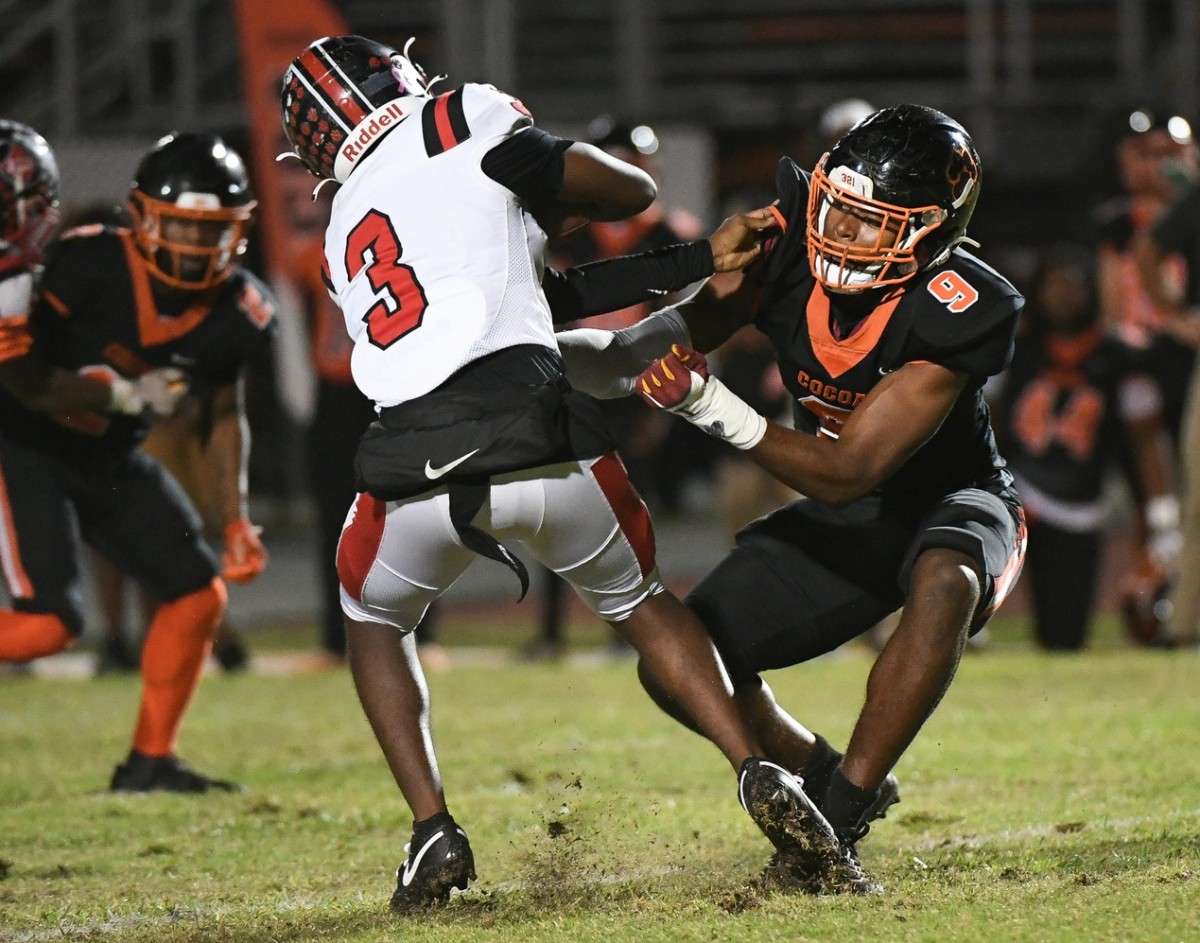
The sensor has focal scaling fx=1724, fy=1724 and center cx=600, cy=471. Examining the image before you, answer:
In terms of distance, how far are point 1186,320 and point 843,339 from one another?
4078 mm

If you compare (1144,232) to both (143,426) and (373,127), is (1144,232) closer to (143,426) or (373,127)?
(143,426)

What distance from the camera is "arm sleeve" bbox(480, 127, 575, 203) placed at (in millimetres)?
3479

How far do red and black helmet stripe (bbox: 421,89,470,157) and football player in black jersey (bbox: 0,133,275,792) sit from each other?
1.49m

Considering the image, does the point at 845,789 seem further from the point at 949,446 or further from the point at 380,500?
the point at 380,500

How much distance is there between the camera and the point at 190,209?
4.82 meters

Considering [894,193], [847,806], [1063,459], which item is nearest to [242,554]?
[847,806]

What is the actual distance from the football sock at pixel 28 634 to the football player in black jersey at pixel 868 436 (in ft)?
6.55

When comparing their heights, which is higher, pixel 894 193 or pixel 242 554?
pixel 894 193

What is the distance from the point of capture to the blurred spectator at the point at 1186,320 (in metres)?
7.10

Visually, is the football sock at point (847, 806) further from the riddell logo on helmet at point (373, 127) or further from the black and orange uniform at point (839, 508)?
the riddell logo on helmet at point (373, 127)

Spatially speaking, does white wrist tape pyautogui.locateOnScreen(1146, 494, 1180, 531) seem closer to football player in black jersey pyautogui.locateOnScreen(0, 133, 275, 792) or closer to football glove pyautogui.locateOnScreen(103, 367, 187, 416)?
football player in black jersey pyautogui.locateOnScreen(0, 133, 275, 792)


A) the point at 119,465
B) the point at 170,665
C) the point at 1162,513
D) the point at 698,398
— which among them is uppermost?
the point at 698,398

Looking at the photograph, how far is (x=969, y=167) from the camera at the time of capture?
3648 millimetres

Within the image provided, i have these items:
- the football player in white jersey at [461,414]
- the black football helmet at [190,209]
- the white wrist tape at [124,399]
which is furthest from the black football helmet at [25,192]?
the football player in white jersey at [461,414]
